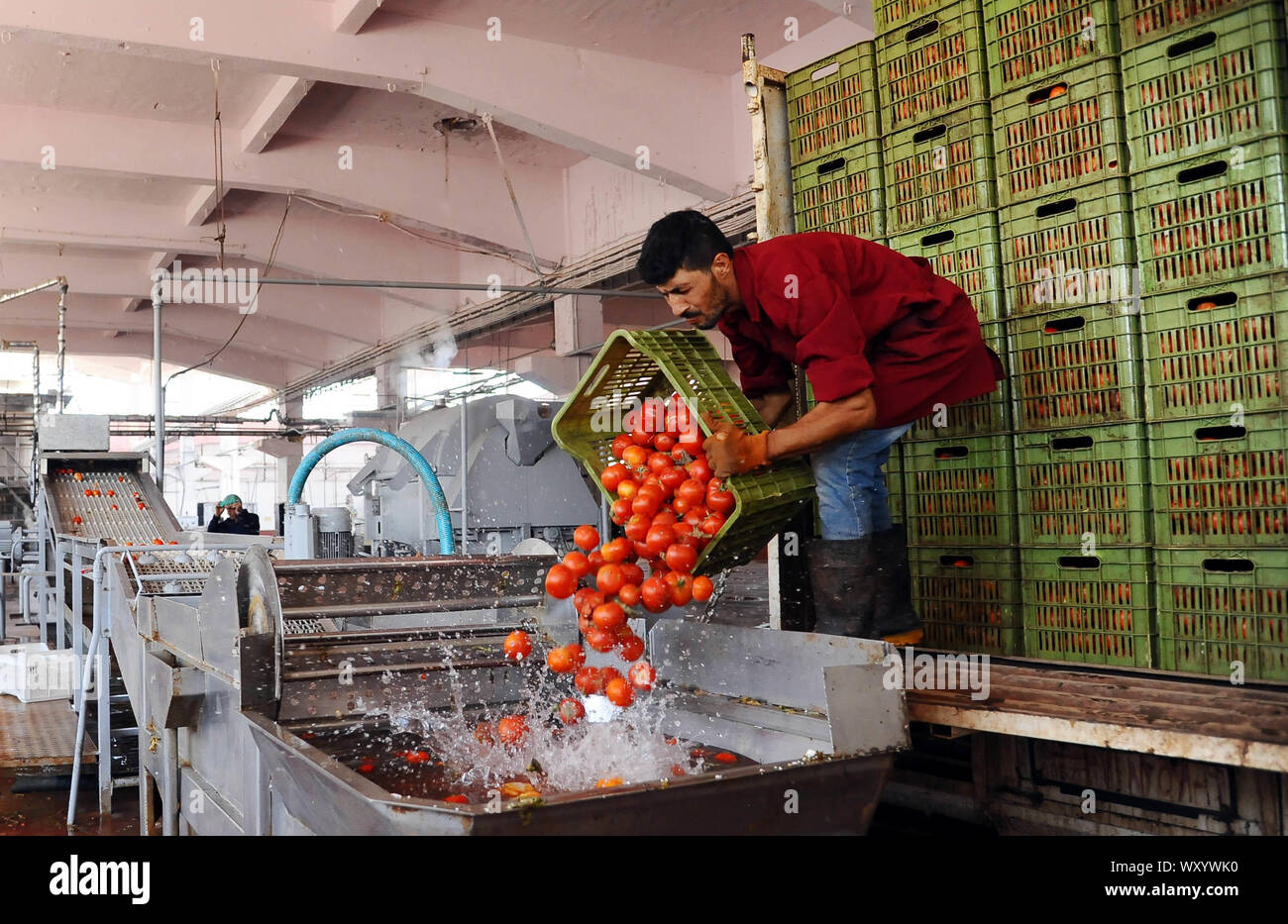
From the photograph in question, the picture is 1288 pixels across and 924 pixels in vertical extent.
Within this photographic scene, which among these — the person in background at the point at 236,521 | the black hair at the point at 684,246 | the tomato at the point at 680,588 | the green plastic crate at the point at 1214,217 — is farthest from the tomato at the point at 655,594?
the person in background at the point at 236,521

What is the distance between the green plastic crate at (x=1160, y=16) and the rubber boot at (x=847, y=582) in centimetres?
150

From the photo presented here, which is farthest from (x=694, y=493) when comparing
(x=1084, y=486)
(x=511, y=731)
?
(x=1084, y=486)

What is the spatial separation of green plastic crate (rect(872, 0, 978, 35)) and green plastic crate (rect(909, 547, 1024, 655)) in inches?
66.2

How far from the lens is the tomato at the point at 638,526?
263 cm

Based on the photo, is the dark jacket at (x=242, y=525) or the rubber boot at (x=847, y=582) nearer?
the rubber boot at (x=847, y=582)

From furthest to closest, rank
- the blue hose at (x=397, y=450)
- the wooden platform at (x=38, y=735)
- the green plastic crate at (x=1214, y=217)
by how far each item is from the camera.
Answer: the blue hose at (x=397, y=450)
the wooden platform at (x=38, y=735)
the green plastic crate at (x=1214, y=217)

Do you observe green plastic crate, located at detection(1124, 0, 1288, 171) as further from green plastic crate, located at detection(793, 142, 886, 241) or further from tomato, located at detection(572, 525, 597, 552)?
tomato, located at detection(572, 525, 597, 552)

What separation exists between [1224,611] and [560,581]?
167 centimetres

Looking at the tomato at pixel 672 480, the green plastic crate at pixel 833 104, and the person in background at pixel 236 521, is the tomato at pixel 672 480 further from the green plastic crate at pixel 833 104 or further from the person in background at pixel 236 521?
the person in background at pixel 236 521

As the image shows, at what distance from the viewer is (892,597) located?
111 inches

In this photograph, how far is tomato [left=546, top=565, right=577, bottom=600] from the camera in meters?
2.69

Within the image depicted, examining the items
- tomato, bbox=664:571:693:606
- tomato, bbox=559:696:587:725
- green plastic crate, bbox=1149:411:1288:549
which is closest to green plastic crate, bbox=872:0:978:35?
green plastic crate, bbox=1149:411:1288:549

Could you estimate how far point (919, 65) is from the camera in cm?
320

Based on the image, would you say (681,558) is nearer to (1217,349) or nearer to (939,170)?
(1217,349)
